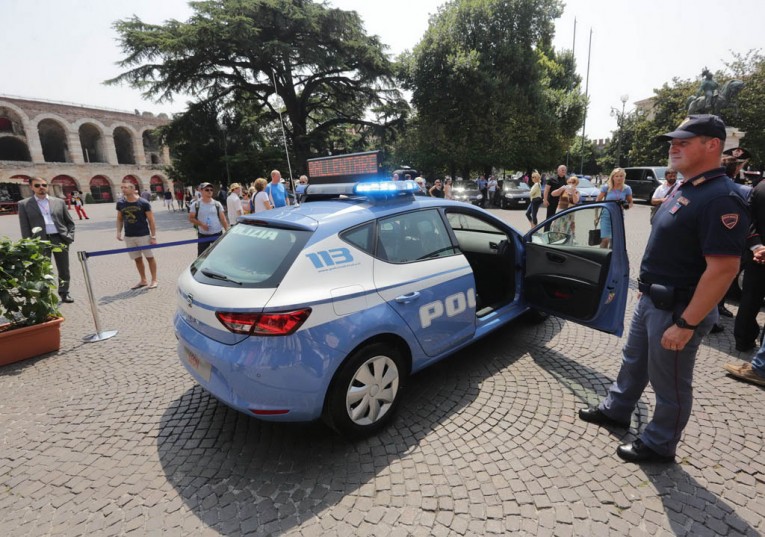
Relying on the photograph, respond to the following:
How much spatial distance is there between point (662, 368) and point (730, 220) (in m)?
0.90

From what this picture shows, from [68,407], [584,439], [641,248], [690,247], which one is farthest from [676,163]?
[641,248]

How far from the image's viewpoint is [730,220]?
6.03 ft

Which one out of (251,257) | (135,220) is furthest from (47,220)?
(251,257)

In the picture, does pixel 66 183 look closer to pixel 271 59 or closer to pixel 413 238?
pixel 271 59

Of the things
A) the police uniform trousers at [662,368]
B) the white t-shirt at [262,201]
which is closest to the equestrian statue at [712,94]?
the white t-shirt at [262,201]

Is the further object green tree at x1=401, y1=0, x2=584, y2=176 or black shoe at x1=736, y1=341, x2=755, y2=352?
green tree at x1=401, y1=0, x2=584, y2=176

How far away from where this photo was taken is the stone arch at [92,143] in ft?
186

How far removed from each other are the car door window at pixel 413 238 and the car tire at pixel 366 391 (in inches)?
27.5

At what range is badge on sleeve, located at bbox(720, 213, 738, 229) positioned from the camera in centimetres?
183

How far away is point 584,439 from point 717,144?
1.96 meters

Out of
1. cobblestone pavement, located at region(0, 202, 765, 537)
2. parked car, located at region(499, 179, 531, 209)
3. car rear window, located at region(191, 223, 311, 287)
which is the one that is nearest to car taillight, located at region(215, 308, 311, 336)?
car rear window, located at region(191, 223, 311, 287)

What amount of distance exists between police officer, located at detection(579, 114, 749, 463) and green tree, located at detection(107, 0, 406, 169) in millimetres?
21071

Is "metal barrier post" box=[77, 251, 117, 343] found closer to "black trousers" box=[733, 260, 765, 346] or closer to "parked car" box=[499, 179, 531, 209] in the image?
"black trousers" box=[733, 260, 765, 346]

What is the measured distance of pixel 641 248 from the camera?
859cm
